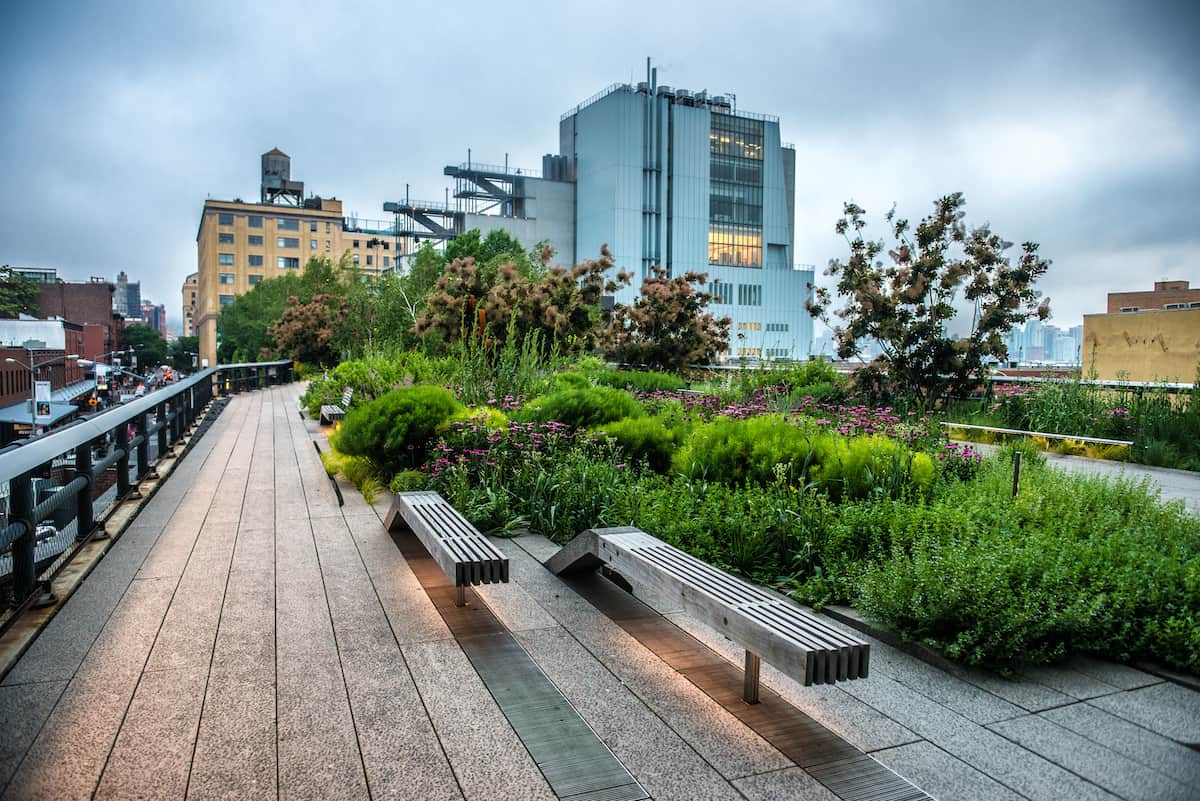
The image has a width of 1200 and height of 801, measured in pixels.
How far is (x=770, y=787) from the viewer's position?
2.27 meters

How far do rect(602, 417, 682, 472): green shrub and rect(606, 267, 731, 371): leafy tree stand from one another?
1047 centimetres

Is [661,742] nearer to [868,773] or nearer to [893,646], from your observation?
[868,773]

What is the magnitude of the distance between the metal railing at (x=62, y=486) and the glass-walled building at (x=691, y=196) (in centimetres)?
6160

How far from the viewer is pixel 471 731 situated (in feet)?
8.56

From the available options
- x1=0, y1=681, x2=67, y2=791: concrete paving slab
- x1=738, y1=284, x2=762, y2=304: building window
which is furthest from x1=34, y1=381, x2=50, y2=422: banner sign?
x1=738, y1=284, x2=762, y2=304: building window

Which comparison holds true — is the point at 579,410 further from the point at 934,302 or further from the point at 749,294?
the point at 749,294

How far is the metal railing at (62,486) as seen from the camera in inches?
135

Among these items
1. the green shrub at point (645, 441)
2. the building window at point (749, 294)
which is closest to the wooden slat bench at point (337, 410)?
the green shrub at point (645, 441)

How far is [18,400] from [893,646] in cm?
6258

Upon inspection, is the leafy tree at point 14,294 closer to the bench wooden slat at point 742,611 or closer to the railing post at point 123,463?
the railing post at point 123,463

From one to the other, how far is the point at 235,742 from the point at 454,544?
1451mm

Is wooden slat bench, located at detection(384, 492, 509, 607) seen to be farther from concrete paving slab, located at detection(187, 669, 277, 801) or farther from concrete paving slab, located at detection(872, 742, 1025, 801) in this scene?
concrete paving slab, located at detection(872, 742, 1025, 801)

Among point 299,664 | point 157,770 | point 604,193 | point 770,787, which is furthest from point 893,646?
point 604,193

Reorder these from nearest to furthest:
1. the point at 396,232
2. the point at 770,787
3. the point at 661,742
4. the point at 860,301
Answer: the point at 770,787, the point at 661,742, the point at 860,301, the point at 396,232
